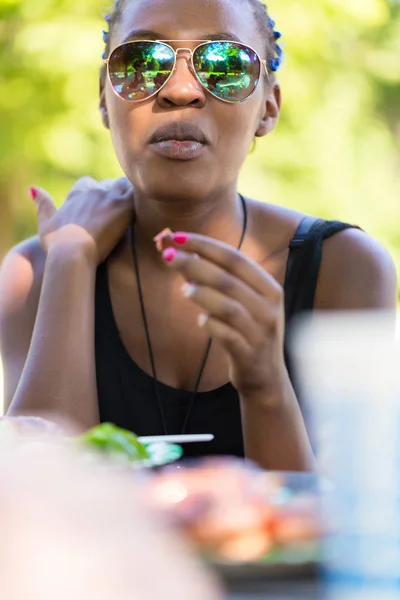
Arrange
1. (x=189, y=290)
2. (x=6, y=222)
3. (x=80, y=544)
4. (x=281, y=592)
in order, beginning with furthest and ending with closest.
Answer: (x=6, y=222) < (x=189, y=290) < (x=281, y=592) < (x=80, y=544)

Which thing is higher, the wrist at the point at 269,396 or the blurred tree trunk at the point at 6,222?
the blurred tree trunk at the point at 6,222

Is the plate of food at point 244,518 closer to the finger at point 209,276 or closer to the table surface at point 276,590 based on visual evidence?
the table surface at point 276,590

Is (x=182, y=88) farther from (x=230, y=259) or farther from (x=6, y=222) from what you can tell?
(x=6, y=222)

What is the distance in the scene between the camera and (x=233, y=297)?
5.58 ft

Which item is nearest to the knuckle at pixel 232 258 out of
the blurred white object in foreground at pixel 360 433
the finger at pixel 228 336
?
the finger at pixel 228 336

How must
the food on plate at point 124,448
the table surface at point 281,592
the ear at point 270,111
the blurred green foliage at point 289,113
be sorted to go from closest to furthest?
the table surface at point 281,592 → the food on plate at point 124,448 → the ear at point 270,111 → the blurred green foliage at point 289,113

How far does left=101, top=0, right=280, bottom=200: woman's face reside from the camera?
232cm

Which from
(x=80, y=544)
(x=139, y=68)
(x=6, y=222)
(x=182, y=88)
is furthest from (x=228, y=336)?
(x=6, y=222)

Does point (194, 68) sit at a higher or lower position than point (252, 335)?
higher

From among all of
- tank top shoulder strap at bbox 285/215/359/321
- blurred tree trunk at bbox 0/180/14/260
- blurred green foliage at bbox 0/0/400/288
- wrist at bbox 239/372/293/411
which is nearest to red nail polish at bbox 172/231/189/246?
wrist at bbox 239/372/293/411

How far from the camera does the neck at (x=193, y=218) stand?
255 cm

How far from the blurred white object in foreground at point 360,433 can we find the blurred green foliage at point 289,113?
5342 millimetres

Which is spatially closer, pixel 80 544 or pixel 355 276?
pixel 80 544

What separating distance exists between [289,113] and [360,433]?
7.31 m
